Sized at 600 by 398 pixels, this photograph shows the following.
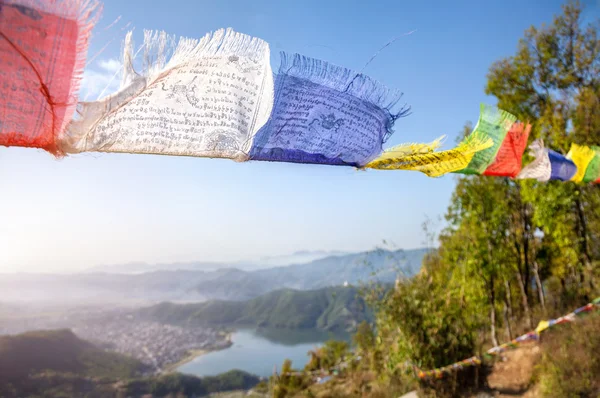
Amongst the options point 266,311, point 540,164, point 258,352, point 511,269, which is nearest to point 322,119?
point 540,164

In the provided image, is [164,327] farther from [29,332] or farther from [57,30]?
[57,30]

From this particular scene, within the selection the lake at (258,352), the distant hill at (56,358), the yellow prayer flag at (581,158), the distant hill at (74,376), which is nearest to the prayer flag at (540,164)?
the yellow prayer flag at (581,158)

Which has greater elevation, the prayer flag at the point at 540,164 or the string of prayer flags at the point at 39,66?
the prayer flag at the point at 540,164

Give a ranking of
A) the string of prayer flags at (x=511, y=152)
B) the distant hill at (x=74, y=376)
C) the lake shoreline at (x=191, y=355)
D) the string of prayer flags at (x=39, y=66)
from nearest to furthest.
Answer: the string of prayer flags at (x=39, y=66) → the string of prayer flags at (x=511, y=152) → the distant hill at (x=74, y=376) → the lake shoreline at (x=191, y=355)

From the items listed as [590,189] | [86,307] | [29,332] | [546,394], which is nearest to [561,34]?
[590,189]

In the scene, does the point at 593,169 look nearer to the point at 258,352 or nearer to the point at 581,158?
the point at 581,158

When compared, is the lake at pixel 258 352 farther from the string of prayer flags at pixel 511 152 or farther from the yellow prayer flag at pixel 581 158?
the string of prayer flags at pixel 511 152
